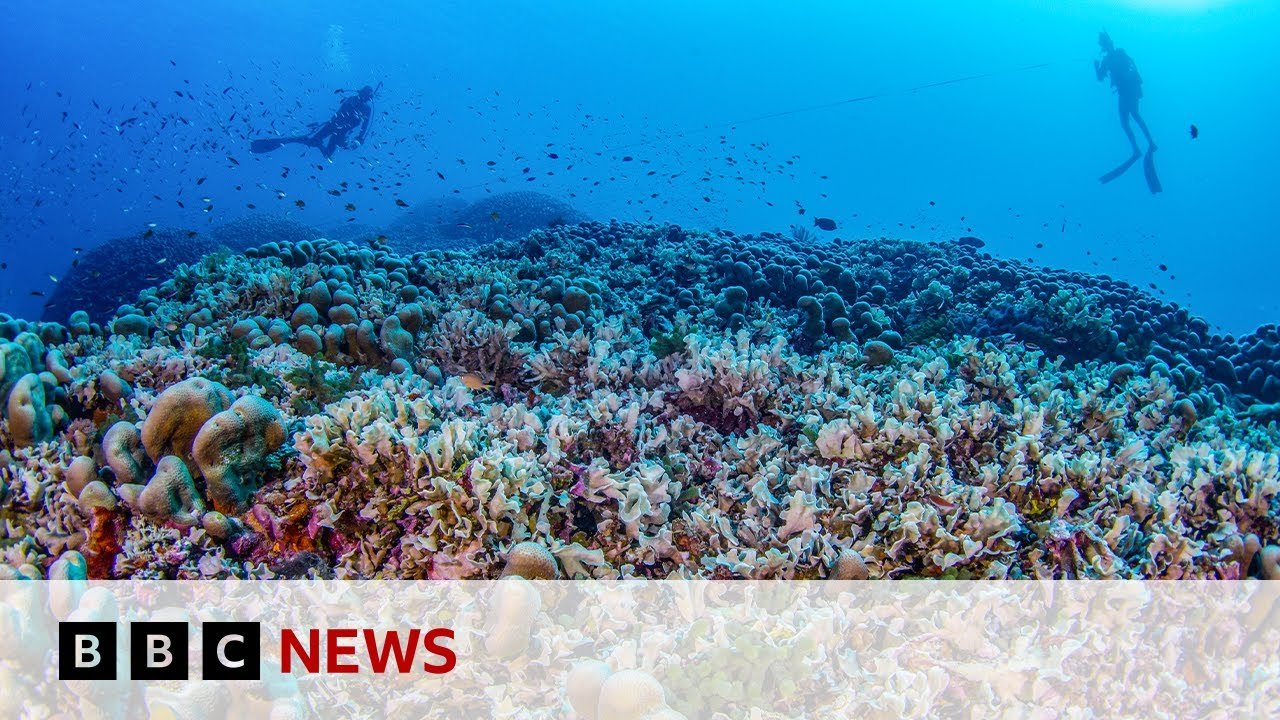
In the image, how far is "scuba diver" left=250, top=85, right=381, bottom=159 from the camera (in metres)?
23.2

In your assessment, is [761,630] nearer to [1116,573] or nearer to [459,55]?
[1116,573]

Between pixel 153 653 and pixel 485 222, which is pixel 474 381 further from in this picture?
pixel 485 222

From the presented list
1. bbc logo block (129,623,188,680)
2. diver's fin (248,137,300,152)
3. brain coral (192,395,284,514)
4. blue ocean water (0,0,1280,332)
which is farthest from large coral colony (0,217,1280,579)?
blue ocean water (0,0,1280,332)

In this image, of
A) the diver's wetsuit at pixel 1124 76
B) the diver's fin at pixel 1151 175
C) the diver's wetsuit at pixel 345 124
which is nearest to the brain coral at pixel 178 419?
the diver's wetsuit at pixel 345 124

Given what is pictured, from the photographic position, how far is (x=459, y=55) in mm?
99750

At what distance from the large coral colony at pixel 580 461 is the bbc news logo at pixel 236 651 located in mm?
Result: 423

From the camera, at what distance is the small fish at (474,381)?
5.60 m

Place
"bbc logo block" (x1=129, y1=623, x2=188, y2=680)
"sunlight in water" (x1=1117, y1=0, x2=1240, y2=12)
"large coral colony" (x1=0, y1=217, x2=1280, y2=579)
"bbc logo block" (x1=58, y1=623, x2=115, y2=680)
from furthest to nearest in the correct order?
"sunlight in water" (x1=1117, y1=0, x2=1240, y2=12) → "large coral colony" (x1=0, y1=217, x2=1280, y2=579) → "bbc logo block" (x1=129, y1=623, x2=188, y2=680) → "bbc logo block" (x1=58, y1=623, x2=115, y2=680)

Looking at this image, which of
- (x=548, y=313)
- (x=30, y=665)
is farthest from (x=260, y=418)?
(x=548, y=313)

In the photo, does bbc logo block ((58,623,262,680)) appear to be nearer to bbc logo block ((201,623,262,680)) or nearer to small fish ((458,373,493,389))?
bbc logo block ((201,623,262,680))

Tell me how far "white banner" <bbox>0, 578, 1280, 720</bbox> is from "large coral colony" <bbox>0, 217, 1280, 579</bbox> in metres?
0.19

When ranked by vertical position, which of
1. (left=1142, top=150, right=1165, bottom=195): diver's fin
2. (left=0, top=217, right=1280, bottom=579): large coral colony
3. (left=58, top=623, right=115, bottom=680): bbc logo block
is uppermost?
(left=1142, top=150, right=1165, bottom=195): diver's fin

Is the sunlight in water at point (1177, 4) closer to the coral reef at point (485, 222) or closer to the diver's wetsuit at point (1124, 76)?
Result: the diver's wetsuit at point (1124, 76)

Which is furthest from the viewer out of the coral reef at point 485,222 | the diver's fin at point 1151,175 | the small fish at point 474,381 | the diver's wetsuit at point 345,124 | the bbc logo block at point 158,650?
the diver's fin at point 1151,175
